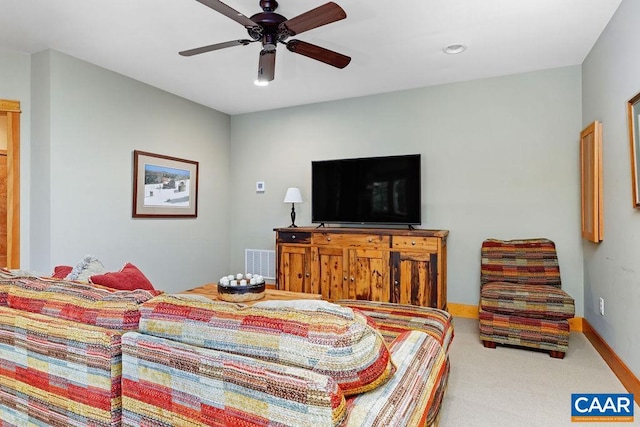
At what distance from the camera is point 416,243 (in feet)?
11.4

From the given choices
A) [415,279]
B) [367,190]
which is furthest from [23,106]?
[415,279]

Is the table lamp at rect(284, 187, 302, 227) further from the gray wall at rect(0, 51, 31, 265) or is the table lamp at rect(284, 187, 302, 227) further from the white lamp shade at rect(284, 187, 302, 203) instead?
the gray wall at rect(0, 51, 31, 265)

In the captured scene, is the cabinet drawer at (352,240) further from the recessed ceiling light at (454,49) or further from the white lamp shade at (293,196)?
the recessed ceiling light at (454,49)

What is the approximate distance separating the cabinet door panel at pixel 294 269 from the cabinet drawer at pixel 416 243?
1.00m

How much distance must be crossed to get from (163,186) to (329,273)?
2.13 m

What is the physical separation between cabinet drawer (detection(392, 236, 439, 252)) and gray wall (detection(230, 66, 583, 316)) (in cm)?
56

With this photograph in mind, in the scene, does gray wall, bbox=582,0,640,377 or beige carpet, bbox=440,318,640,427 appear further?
Result: gray wall, bbox=582,0,640,377

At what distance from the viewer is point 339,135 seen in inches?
174

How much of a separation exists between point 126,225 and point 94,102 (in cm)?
122

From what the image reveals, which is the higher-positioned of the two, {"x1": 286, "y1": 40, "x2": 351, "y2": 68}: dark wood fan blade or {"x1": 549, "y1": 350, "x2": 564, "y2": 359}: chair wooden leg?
{"x1": 286, "y1": 40, "x2": 351, "y2": 68}: dark wood fan blade

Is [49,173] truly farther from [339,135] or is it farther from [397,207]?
[397,207]

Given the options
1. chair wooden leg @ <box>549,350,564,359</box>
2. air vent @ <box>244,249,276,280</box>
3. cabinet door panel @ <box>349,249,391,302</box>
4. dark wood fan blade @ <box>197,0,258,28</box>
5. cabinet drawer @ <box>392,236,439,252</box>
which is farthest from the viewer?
air vent @ <box>244,249,276,280</box>

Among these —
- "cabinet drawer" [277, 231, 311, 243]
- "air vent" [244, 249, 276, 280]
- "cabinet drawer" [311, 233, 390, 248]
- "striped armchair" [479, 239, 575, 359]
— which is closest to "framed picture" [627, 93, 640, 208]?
"striped armchair" [479, 239, 575, 359]

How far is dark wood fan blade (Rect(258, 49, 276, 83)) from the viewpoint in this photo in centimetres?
241
